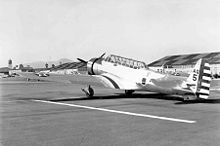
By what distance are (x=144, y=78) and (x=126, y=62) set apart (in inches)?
85.9

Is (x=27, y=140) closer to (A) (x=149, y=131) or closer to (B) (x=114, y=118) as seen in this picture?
(A) (x=149, y=131)

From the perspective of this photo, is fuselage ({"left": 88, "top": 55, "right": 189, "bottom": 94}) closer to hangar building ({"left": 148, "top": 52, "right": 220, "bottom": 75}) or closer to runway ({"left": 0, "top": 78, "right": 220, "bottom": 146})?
runway ({"left": 0, "top": 78, "right": 220, "bottom": 146})

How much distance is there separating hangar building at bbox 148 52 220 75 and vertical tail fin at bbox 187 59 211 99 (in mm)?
52064

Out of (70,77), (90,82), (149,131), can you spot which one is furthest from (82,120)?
(70,77)

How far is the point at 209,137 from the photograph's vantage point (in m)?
6.20

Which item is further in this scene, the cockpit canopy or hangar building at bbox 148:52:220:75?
hangar building at bbox 148:52:220:75

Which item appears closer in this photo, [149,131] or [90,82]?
[149,131]

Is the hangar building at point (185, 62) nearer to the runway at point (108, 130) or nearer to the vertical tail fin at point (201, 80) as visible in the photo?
the vertical tail fin at point (201, 80)

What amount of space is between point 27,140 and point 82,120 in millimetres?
2731

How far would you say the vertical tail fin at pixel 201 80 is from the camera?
12523mm

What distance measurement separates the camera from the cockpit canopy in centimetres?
1672

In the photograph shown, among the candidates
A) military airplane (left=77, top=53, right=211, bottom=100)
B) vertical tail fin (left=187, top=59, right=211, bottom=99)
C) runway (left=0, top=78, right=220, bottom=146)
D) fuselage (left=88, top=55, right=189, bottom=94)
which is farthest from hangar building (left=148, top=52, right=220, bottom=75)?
runway (left=0, top=78, right=220, bottom=146)

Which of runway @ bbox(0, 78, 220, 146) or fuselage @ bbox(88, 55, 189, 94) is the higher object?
fuselage @ bbox(88, 55, 189, 94)

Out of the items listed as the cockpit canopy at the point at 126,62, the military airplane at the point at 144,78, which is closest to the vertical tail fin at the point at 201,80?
the military airplane at the point at 144,78
